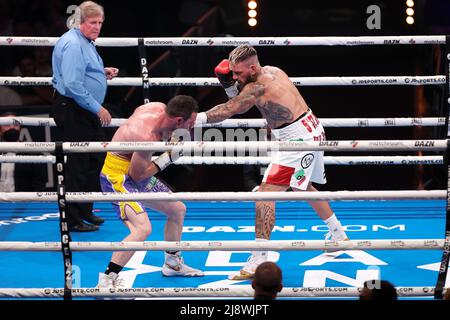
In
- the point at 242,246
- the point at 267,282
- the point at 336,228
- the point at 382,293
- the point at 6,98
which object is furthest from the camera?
the point at 6,98

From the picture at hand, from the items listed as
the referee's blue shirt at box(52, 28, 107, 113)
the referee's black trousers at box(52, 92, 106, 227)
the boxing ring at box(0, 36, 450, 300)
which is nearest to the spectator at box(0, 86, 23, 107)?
the boxing ring at box(0, 36, 450, 300)

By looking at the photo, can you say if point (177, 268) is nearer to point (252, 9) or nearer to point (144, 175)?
point (144, 175)

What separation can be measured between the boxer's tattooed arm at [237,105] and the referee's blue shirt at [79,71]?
1.13 m

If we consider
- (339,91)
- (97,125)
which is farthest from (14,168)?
(339,91)

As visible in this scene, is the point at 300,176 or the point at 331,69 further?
the point at 331,69

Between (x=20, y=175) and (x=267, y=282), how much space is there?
4.83 metres

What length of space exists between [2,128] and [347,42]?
3110 mm

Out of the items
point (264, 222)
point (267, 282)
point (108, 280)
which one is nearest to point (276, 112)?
point (264, 222)

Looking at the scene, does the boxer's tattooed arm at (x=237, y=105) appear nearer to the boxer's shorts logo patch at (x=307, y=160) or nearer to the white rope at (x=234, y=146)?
the boxer's shorts logo patch at (x=307, y=160)

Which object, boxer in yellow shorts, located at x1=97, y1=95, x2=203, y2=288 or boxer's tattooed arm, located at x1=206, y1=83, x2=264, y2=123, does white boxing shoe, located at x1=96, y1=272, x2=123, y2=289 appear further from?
boxer's tattooed arm, located at x1=206, y1=83, x2=264, y2=123

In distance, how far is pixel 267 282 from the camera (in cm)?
409

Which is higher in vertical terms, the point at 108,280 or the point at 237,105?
the point at 237,105

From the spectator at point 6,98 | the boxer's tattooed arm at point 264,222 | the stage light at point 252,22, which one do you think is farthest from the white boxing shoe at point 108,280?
the spectator at point 6,98

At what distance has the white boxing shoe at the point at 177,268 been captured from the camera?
599 centimetres
